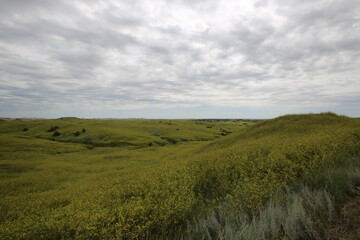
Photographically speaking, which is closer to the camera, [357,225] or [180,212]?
[357,225]

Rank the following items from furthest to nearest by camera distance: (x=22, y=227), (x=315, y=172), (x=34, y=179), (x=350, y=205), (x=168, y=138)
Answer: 1. (x=168, y=138)
2. (x=34, y=179)
3. (x=315, y=172)
4. (x=22, y=227)
5. (x=350, y=205)

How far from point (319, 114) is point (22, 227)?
29.7 meters

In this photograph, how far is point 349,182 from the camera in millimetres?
5664

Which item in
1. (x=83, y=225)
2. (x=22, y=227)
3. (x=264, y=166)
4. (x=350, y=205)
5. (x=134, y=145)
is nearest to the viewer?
(x=350, y=205)

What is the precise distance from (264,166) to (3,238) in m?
10.5

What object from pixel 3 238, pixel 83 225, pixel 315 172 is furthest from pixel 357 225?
pixel 3 238

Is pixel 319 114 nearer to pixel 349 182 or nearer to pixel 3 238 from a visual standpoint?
pixel 349 182

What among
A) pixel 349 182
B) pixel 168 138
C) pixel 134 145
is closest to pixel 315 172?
pixel 349 182

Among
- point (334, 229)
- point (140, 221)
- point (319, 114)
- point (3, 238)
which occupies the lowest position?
point (3, 238)

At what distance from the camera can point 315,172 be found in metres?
7.18

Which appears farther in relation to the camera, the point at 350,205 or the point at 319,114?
the point at 319,114

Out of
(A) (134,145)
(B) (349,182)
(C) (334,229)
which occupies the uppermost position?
(B) (349,182)

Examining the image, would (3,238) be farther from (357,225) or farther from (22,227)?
(357,225)

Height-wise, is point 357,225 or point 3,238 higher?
point 357,225
